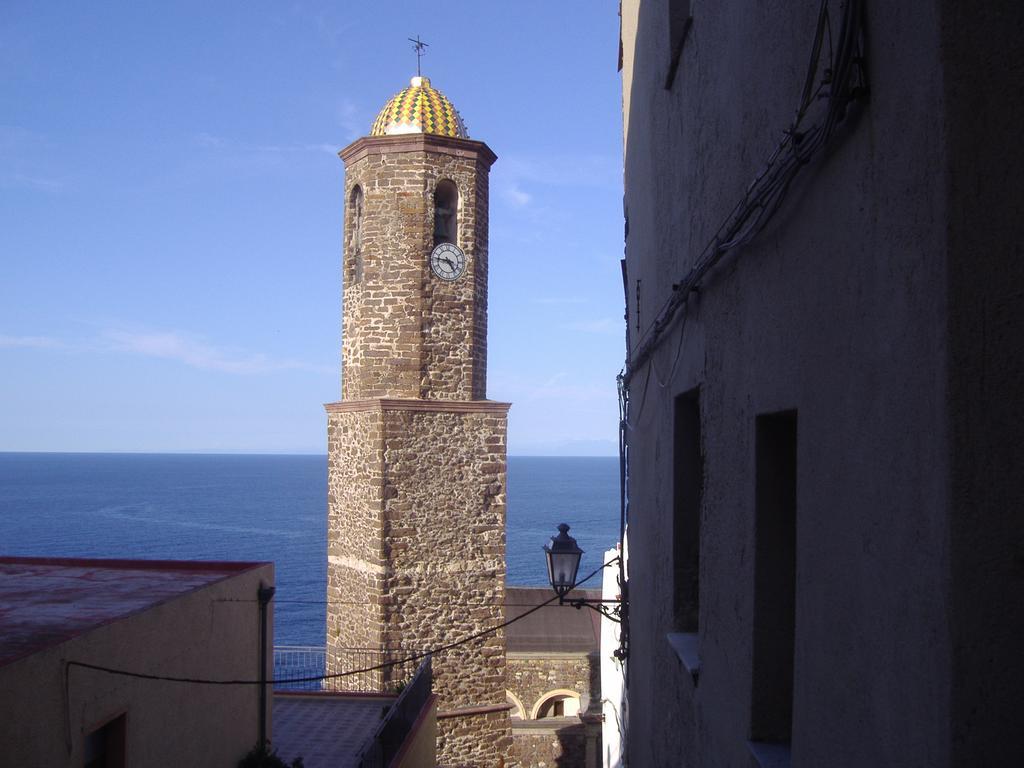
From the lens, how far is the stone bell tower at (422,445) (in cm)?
1412

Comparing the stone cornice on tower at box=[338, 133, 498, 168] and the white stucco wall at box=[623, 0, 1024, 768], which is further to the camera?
the stone cornice on tower at box=[338, 133, 498, 168]

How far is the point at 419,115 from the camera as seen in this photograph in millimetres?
14945

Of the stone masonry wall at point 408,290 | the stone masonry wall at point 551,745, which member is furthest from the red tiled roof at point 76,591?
the stone masonry wall at point 551,745

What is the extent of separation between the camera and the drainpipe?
866 centimetres

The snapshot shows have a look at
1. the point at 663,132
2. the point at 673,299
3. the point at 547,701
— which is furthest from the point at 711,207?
the point at 547,701

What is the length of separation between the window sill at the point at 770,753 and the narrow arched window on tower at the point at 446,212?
12.7 metres

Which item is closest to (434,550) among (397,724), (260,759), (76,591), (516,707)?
(397,724)

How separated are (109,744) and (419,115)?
35.6 ft

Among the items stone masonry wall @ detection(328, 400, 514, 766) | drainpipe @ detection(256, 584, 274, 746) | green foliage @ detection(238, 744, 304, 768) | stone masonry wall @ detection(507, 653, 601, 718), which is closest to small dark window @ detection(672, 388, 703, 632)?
drainpipe @ detection(256, 584, 274, 746)

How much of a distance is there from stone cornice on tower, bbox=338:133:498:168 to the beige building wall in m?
7.74

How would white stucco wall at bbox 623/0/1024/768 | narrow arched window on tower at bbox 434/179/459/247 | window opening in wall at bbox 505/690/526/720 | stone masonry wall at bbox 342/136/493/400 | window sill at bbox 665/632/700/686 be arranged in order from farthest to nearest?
window opening in wall at bbox 505/690/526/720 → narrow arched window on tower at bbox 434/179/459/247 → stone masonry wall at bbox 342/136/493/400 → window sill at bbox 665/632/700/686 → white stucco wall at bbox 623/0/1024/768

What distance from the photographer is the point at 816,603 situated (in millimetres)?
2295

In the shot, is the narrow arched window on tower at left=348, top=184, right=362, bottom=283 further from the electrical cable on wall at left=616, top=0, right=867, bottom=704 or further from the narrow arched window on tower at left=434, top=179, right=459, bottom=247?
the electrical cable on wall at left=616, top=0, right=867, bottom=704

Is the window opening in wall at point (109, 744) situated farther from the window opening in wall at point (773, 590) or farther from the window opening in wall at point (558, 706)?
the window opening in wall at point (558, 706)
